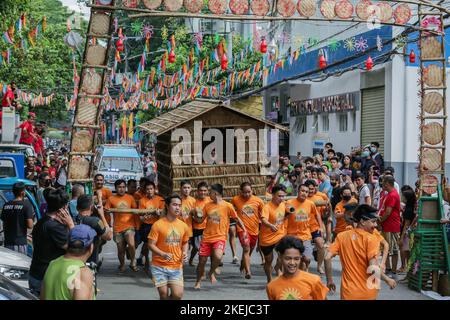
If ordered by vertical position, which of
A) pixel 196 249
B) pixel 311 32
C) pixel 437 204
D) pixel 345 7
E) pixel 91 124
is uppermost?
pixel 311 32

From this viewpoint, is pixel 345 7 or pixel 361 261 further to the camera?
pixel 345 7

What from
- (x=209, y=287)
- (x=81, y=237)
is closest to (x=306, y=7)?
(x=209, y=287)

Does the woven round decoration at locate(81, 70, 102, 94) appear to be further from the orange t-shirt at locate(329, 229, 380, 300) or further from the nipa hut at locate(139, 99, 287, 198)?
the orange t-shirt at locate(329, 229, 380, 300)

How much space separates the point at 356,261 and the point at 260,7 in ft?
19.7

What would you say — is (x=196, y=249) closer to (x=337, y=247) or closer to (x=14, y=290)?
(x=337, y=247)

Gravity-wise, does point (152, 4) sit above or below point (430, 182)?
above

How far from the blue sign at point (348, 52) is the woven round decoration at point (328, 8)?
10.0 m

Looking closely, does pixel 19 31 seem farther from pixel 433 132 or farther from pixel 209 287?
pixel 433 132

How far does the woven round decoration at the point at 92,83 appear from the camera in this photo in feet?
41.2

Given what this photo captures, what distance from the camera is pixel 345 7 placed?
43.5 ft

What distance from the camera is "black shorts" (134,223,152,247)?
14.0m

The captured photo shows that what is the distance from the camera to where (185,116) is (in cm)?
1509
